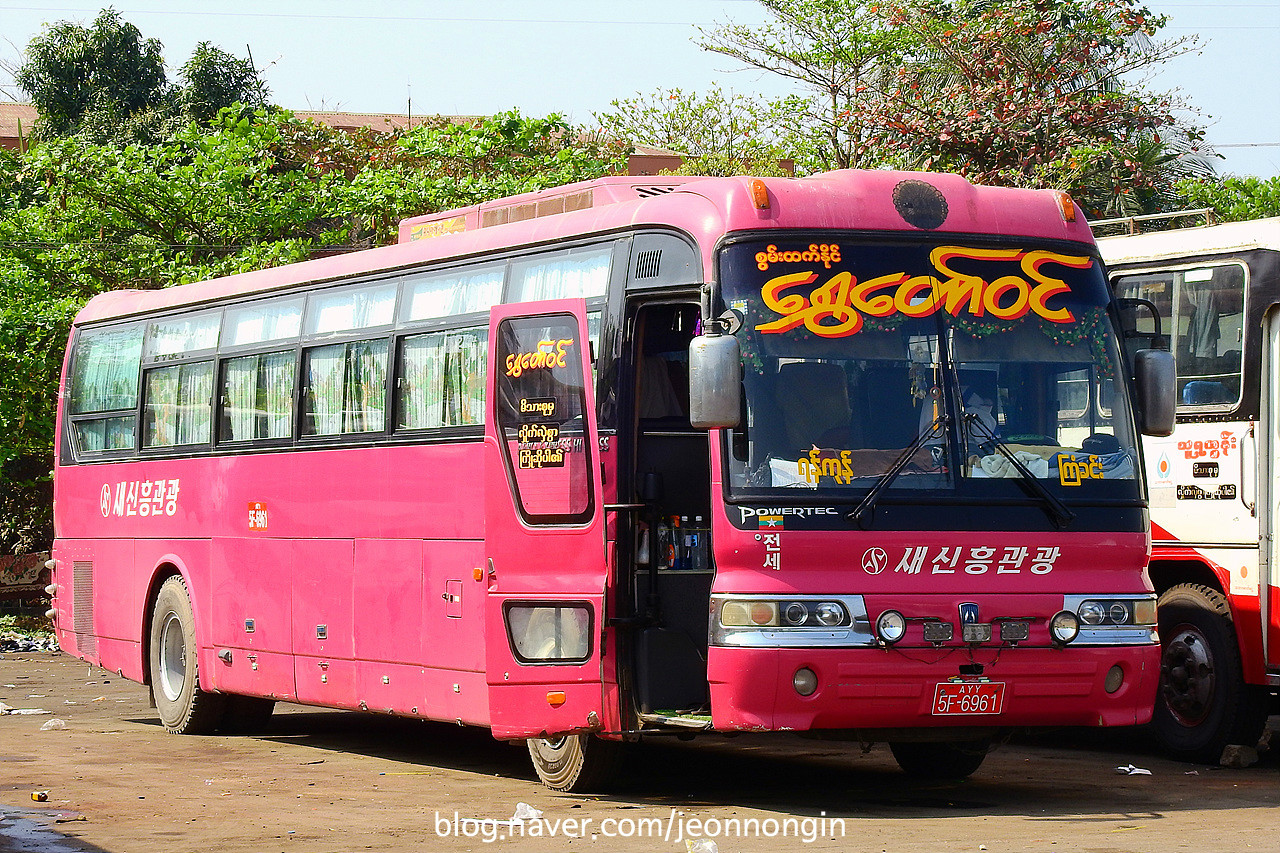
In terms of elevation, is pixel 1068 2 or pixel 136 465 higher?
pixel 1068 2

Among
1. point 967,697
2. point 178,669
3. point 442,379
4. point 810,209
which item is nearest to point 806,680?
point 967,697

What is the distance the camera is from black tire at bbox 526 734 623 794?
992 centimetres

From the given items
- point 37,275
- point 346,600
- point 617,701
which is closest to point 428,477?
point 346,600

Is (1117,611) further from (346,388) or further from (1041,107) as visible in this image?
(1041,107)

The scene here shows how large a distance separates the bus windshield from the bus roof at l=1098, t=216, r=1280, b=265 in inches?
114

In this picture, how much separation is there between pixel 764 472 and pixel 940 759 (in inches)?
118

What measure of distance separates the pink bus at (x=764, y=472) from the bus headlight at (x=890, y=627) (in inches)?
0.5

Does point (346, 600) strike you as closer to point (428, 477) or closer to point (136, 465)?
point (428, 477)

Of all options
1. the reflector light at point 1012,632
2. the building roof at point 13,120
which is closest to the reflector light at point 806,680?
the reflector light at point 1012,632

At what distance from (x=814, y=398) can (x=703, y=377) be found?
65 centimetres

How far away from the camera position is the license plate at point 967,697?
28.7ft

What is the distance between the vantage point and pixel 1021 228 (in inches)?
376

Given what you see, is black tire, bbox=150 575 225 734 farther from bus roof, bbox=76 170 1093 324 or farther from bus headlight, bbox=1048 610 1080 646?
bus headlight, bbox=1048 610 1080 646

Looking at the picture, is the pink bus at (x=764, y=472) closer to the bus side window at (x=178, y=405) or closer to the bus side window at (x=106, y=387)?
the bus side window at (x=178, y=405)
